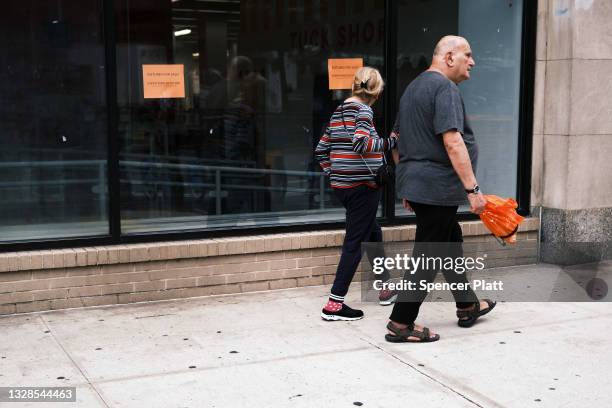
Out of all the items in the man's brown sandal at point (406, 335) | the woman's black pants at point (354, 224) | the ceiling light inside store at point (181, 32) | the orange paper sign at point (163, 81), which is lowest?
the man's brown sandal at point (406, 335)

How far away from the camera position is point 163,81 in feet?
21.4

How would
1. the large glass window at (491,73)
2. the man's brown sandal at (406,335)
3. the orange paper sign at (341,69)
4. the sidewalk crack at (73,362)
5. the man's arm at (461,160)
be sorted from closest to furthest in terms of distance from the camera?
the sidewalk crack at (73,362) < the man's arm at (461,160) < the man's brown sandal at (406,335) < the orange paper sign at (341,69) < the large glass window at (491,73)

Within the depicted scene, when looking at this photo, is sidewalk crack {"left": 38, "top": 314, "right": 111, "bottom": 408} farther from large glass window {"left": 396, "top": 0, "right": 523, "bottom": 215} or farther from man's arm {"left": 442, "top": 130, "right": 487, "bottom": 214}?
large glass window {"left": 396, "top": 0, "right": 523, "bottom": 215}

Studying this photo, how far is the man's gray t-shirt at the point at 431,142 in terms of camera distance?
5.14 m

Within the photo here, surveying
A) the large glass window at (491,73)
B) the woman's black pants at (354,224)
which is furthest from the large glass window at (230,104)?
the woman's black pants at (354,224)

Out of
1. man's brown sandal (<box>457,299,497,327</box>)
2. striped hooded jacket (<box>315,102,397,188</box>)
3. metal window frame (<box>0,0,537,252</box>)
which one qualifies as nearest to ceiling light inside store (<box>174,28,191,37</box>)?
metal window frame (<box>0,0,537,252</box>)

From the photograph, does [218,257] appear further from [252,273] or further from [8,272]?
[8,272]

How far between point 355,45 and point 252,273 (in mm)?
2134

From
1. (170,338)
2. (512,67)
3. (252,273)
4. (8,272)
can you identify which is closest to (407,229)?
(252,273)

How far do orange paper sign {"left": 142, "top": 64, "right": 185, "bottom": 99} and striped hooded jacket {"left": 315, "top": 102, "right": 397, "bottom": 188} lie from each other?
142cm

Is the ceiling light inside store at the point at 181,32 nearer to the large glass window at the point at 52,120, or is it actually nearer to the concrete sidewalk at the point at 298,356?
the large glass window at the point at 52,120

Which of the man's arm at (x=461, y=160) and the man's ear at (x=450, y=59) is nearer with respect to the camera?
the man's arm at (x=461, y=160)

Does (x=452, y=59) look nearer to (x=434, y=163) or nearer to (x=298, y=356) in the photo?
(x=434, y=163)

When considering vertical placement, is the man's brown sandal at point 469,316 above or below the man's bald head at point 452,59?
below
